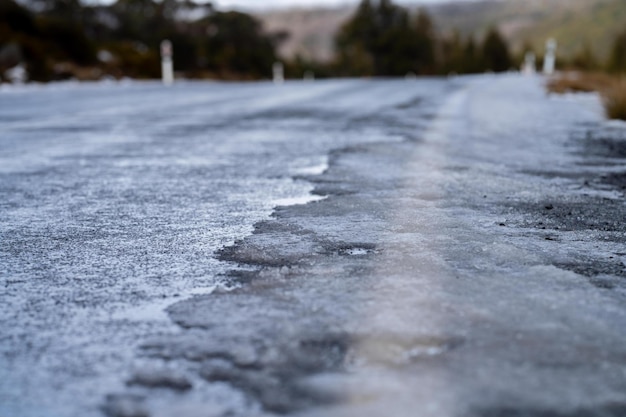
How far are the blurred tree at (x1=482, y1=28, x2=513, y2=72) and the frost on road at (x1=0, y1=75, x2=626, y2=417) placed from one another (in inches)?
3414

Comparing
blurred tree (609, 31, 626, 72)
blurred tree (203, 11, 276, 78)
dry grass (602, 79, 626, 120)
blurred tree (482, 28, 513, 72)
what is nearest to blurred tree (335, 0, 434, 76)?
blurred tree (482, 28, 513, 72)

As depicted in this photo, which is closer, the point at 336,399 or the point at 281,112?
the point at 336,399

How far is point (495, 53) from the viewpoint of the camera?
88625 mm

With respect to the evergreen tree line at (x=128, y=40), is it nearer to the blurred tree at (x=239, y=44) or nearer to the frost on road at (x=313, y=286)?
the blurred tree at (x=239, y=44)

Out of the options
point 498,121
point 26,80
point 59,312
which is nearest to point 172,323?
point 59,312

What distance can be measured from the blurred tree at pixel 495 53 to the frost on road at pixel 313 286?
86715 millimetres

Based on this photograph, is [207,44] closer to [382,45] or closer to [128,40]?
[128,40]

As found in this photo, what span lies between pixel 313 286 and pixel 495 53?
91.5 metres

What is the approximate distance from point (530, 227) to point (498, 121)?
521 centimetres

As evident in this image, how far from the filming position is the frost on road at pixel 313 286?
1.53m

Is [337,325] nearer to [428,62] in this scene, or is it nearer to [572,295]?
[572,295]

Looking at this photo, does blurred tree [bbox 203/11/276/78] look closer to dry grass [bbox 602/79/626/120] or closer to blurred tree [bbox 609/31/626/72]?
dry grass [bbox 602/79/626/120]

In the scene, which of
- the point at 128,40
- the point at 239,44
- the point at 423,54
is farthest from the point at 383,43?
the point at 128,40

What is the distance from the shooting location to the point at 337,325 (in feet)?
6.16
